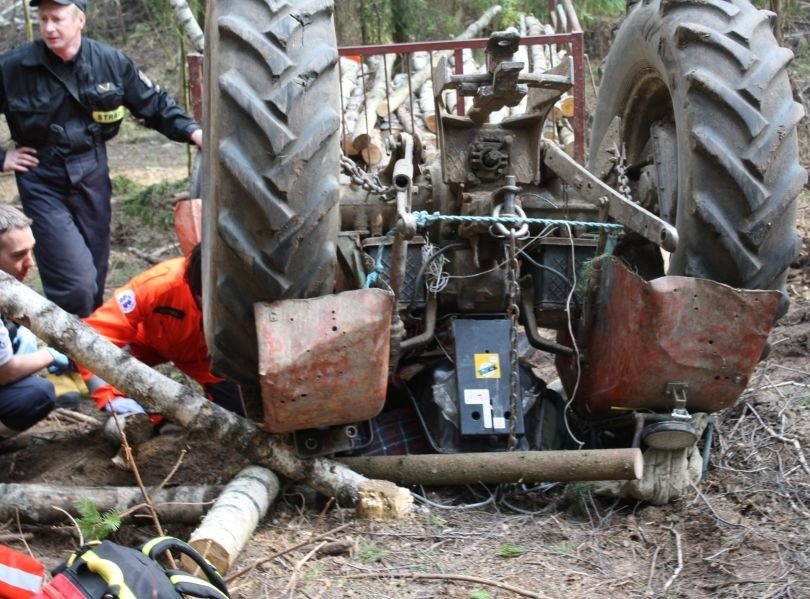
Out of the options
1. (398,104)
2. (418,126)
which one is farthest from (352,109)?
(418,126)

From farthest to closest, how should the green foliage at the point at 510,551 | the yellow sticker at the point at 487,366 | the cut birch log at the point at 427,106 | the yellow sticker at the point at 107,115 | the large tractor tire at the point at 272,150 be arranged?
the cut birch log at the point at 427,106 < the yellow sticker at the point at 107,115 < the yellow sticker at the point at 487,366 < the green foliage at the point at 510,551 < the large tractor tire at the point at 272,150

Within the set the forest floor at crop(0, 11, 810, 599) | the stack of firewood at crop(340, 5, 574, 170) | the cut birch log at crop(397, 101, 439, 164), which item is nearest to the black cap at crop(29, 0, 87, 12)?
the stack of firewood at crop(340, 5, 574, 170)

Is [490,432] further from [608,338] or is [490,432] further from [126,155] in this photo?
[126,155]

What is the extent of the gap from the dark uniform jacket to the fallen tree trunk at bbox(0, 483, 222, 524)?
2.34m

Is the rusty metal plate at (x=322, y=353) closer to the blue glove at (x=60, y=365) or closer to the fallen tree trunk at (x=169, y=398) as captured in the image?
the fallen tree trunk at (x=169, y=398)

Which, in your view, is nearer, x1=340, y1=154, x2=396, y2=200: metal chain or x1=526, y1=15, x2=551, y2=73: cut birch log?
x1=340, y1=154, x2=396, y2=200: metal chain

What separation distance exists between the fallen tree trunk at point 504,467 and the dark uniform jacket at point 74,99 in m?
2.58

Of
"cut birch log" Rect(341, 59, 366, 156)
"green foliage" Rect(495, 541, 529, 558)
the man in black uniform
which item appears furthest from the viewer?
"cut birch log" Rect(341, 59, 366, 156)

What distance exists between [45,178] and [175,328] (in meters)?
1.46

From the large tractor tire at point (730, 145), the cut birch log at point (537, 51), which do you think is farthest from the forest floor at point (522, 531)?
the cut birch log at point (537, 51)

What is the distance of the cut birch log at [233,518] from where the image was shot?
3.12 m

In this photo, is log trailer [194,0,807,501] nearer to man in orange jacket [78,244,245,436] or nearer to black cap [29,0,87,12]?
man in orange jacket [78,244,245,436]

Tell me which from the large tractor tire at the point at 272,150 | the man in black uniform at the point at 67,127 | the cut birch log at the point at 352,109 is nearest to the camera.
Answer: the large tractor tire at the point at 272,150

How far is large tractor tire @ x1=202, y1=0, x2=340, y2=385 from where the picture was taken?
3.09 meters
